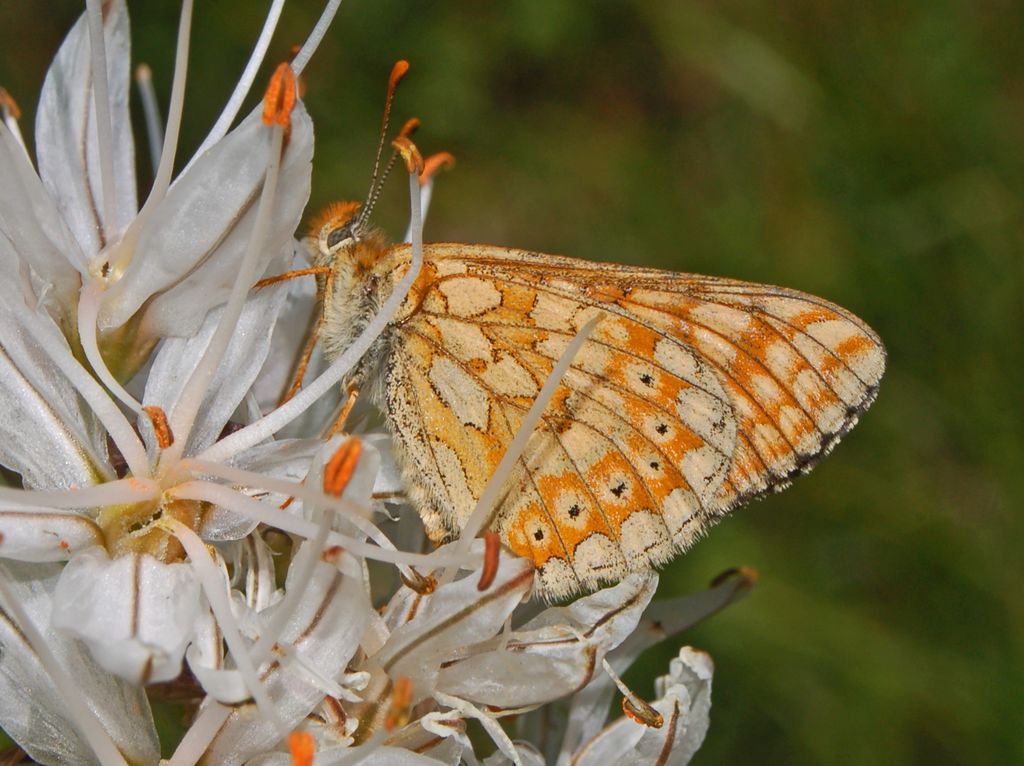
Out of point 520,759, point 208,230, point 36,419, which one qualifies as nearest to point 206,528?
point 36,419

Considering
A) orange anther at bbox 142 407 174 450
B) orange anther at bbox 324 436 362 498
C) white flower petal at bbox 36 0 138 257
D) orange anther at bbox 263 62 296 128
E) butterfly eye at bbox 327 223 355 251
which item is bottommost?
orange anther at bbox 142 407 174 450

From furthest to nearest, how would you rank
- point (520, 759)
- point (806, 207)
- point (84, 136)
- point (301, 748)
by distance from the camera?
point (806, 207), point (84, 136), point (520, 759), point (301, 748)

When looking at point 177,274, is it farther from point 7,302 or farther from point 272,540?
point 272,540

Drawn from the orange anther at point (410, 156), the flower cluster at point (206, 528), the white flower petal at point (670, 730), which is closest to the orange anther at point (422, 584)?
the flower cluster at point (206, 528)

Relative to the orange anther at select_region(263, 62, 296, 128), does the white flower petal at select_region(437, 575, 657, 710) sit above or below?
below

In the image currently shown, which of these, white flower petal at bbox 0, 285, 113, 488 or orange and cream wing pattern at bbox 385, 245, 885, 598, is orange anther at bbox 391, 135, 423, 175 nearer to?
orange and cream wing pattern at bbox 385, 245, 885, 598

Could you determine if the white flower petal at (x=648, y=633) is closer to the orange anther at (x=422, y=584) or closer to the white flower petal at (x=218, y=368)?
the orange anther at (x=422, y=584)

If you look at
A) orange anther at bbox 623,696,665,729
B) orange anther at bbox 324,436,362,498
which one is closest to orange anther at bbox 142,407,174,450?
orange anther at bbox 324,436,362,498

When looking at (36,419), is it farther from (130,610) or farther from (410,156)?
(410,156)
